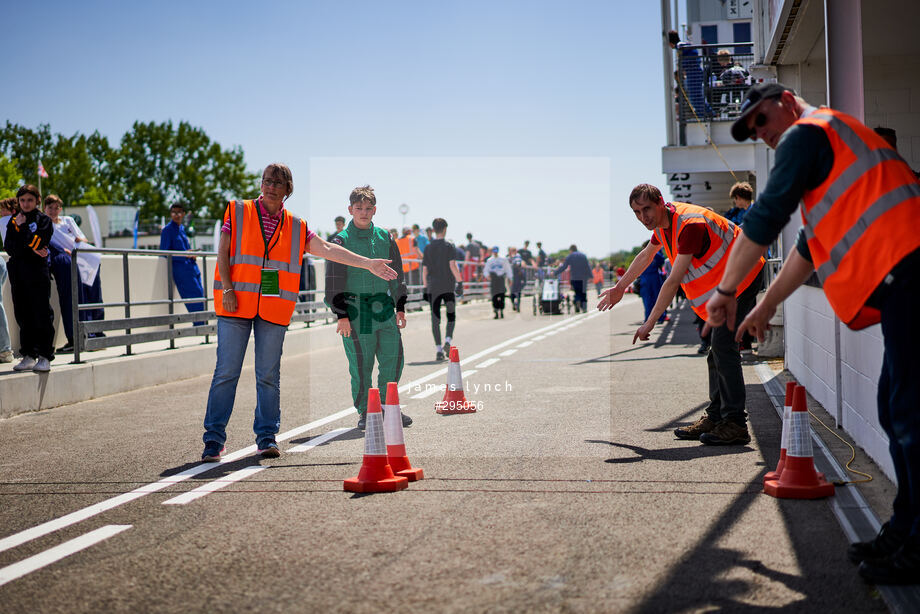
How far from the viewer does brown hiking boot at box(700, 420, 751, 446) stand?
22.4 feet

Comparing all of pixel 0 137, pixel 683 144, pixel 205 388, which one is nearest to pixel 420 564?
pixel 205 388

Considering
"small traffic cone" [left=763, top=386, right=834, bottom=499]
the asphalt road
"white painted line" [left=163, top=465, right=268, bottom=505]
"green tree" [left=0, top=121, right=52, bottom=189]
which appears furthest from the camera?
"green tree" [left=0, top=121, right=52, bottom=189]

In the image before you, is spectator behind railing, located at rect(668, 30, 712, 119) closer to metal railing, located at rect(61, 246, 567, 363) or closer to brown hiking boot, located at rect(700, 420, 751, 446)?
metal railing, located at rect(61, 246, 567, 363)

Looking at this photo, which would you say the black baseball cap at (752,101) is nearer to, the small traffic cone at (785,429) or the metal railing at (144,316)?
the small traffic cone at (785,429)

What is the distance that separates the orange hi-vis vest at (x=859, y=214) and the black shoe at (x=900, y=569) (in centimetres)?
85

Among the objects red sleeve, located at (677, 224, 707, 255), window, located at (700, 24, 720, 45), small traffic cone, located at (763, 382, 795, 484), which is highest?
window, located at (700, 24, 720, 45)

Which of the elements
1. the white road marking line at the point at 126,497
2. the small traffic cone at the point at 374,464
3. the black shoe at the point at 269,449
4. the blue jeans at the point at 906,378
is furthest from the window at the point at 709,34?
the blue jeans at the point at 906,378

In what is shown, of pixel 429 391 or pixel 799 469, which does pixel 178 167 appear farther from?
pixel 799 469

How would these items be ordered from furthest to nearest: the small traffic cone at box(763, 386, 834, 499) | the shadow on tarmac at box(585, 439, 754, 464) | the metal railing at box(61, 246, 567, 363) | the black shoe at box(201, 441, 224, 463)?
the metal railing at box(61, 246, 567, 363) < the black shoe at box(201, 441, 224, 463) < the shadow on tarmac at box(585, 439, 754, 464) < the small traffic cone at box(763, 386, 834, 499)

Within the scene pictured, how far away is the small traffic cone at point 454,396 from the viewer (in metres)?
8.85

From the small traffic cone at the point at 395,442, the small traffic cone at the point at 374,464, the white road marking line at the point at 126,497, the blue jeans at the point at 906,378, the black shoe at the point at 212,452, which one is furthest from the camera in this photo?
the black shoe at the point at 212,452

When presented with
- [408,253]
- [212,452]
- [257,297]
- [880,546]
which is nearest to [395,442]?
[212,452]

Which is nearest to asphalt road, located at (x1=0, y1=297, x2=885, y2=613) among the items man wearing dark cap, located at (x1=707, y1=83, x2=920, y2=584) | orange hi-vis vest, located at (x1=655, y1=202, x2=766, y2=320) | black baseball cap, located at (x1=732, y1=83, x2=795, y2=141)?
man wearing dark cap, located at (x1=707, y1=83, x2=920, y2=584)

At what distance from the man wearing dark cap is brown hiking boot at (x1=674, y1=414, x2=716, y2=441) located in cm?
320
